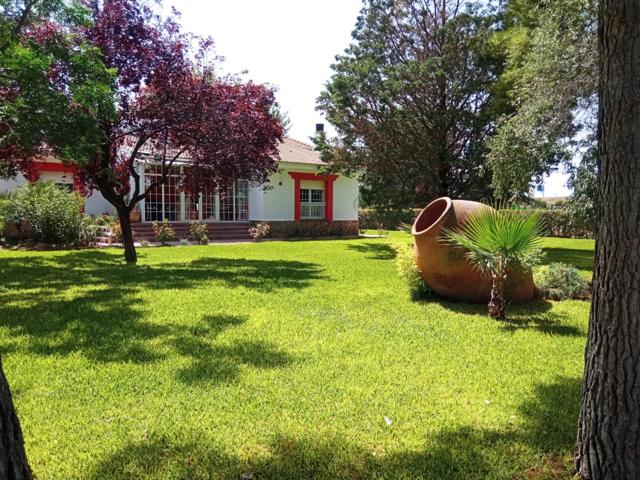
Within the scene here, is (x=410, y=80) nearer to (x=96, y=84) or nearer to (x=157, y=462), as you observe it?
(x=96, y=84)

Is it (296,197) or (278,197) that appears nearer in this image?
(278,197)

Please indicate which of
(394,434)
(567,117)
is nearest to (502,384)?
(394,434)

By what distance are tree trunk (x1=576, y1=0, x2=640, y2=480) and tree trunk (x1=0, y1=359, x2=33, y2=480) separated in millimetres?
2813

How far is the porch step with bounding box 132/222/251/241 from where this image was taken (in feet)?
62.9

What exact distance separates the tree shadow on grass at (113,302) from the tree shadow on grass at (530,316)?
A: 10.3 ft

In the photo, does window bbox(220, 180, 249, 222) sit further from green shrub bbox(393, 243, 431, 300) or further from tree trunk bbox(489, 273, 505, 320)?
tree trunk bbox(489, 273, 505, 320)

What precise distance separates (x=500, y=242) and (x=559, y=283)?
2.74 m

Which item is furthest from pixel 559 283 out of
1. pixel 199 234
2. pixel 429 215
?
pixel 199 234

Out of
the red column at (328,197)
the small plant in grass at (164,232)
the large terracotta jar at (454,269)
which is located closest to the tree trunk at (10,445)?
the large terracotta jar at (454,269)

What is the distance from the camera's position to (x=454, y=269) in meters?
7.18

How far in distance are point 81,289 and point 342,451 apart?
23.1 feet

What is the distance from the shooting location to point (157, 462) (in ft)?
9.17

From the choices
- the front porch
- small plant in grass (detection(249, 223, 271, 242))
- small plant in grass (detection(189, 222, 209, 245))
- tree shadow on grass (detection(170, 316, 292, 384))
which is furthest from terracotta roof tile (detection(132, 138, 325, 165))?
tree shadow on grass (detection(170, 316, 292, 384))

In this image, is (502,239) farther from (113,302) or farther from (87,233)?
(87,233)
